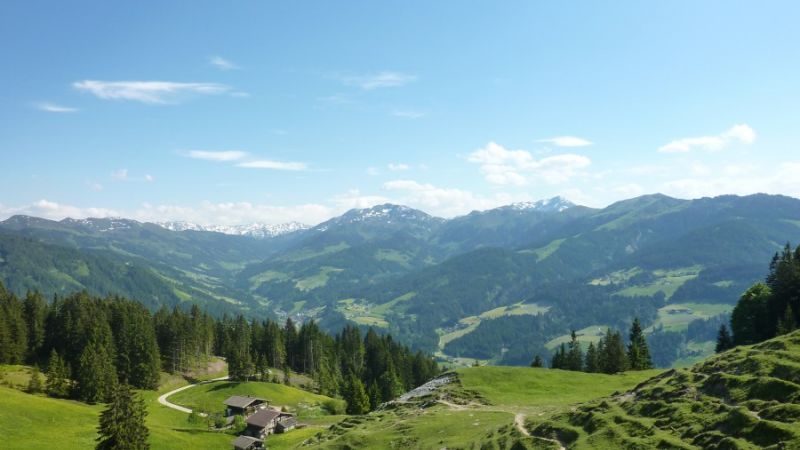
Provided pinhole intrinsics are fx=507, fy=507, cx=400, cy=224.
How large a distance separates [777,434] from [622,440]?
10.4 metres

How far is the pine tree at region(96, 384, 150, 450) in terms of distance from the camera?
209ft

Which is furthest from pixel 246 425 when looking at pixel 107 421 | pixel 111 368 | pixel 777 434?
pixel 777 434

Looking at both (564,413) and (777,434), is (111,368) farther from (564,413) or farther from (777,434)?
(777,434)

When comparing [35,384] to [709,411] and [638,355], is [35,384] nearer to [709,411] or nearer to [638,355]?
[709,411]

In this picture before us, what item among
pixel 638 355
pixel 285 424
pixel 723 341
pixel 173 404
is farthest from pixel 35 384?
pixel 723 341

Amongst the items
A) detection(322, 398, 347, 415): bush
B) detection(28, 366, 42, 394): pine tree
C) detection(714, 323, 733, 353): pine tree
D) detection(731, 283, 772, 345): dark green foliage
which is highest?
detection(731, 283, 772, 345): dark green foliage

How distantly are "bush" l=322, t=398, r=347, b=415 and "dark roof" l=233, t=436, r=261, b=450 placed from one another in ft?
110

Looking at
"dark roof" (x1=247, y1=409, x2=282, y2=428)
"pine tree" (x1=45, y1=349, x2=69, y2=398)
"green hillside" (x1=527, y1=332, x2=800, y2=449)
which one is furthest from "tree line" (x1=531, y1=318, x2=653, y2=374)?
"pine tree" (x1=45, y1=349, x2=69, y2=398)

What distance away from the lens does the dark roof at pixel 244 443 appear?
88.0m

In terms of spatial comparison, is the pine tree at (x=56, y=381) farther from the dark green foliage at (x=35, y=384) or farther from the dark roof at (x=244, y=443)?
the dark roof at (x=244, y=443)

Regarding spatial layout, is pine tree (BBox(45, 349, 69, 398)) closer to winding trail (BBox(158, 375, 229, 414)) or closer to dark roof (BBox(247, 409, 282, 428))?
winding trail (BBox(158, 375, 229, 414))

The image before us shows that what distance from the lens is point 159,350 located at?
493ft

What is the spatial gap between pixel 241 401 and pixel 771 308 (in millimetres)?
108682

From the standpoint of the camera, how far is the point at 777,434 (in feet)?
98.7
